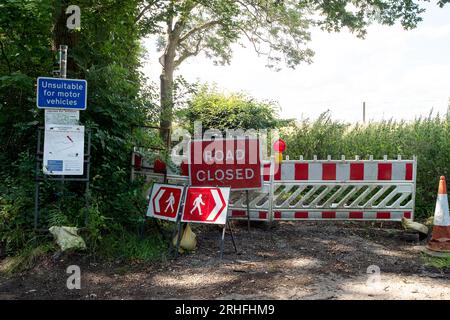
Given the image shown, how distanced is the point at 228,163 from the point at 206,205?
109 centimetres

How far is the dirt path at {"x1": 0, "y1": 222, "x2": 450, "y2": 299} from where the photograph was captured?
474cm

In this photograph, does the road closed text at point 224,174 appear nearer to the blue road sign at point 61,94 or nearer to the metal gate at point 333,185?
the metal gate at point 333,185

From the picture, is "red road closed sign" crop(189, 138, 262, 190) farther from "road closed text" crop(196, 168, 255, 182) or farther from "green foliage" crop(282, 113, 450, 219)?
"green foliage" crop(282, 113, 450, 219)

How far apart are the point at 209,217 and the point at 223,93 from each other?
808cm

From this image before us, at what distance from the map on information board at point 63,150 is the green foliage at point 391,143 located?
4888 mm

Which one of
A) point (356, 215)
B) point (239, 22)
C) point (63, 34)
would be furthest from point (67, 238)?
point (239, 22)

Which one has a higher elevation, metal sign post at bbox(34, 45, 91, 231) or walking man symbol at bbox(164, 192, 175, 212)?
metal sign post at bbox(34, 45, 91, 231)

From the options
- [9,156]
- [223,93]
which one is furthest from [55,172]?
[223,93]

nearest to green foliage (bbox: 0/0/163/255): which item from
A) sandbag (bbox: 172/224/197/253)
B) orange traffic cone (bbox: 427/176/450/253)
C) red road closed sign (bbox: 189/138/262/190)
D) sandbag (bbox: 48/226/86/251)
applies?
sandbag (bbox: 48/226/86/251)

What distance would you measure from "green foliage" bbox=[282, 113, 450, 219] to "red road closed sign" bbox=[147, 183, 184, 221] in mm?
4058

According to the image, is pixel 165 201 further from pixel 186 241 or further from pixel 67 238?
pixel 67 238

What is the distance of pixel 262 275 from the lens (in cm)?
530

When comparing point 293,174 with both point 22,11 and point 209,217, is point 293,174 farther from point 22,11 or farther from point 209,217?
point 22,11

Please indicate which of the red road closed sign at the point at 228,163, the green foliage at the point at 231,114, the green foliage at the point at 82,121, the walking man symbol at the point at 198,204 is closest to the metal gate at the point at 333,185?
the red road closed sign at the point at 228,163
